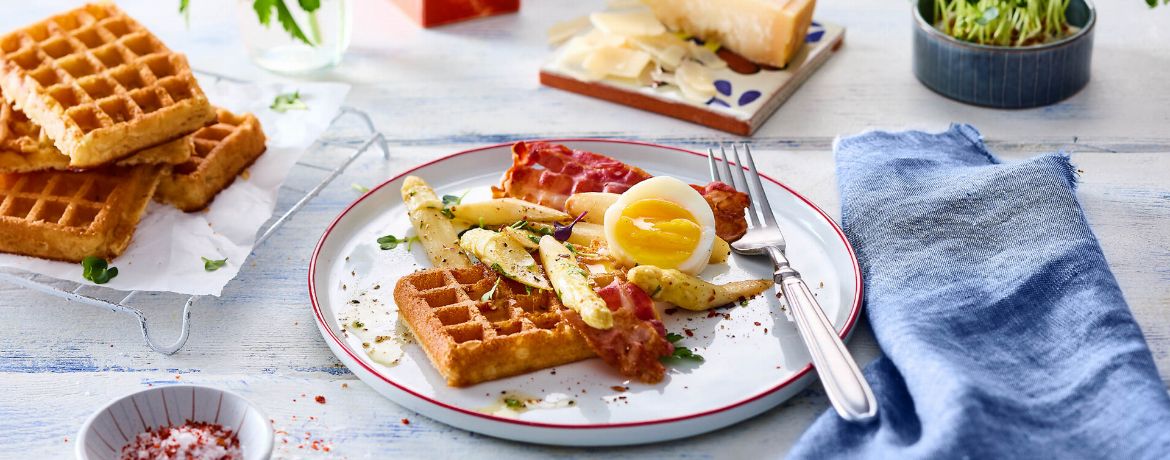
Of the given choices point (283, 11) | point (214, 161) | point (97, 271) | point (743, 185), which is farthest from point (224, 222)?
point (743, 185)

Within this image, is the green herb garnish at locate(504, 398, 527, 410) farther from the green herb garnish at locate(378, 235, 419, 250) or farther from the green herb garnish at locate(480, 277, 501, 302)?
the green herb garnish at locate(378, 235, 419, 250)

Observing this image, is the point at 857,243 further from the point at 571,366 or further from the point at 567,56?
the point at 567,56

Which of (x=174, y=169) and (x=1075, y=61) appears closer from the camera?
(x=174, y=169)

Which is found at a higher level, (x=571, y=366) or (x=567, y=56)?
(x=571, y=366)

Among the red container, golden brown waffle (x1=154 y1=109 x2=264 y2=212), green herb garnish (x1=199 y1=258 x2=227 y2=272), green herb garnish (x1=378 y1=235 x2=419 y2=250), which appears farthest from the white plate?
the red container

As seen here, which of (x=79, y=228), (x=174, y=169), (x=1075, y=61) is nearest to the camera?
(x=79, y=228)

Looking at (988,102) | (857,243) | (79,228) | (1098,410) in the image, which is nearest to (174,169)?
(79,228)
